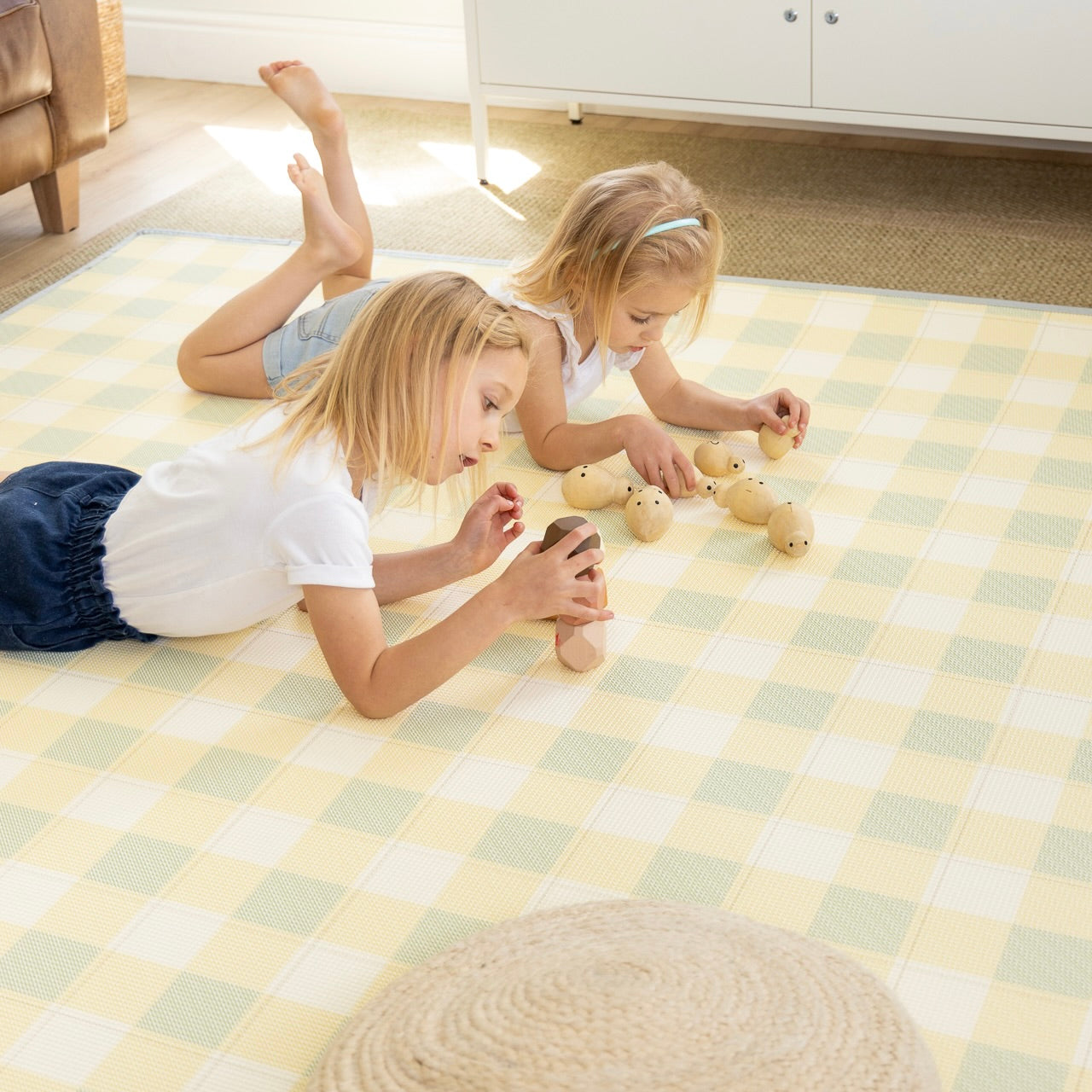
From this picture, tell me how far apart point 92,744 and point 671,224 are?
775mm

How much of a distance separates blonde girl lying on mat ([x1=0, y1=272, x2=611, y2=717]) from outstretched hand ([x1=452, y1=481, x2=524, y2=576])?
18 millimetres

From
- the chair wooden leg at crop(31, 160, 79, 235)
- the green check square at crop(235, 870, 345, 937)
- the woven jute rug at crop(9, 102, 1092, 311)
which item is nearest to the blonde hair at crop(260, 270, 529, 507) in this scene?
the green check square at crop(235, 870, 345, 937)

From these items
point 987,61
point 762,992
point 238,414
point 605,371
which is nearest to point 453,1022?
point 762,992

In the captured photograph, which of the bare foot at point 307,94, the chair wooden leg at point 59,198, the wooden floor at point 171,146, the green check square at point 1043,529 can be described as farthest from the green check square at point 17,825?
the chair wooden leg at point 59,198

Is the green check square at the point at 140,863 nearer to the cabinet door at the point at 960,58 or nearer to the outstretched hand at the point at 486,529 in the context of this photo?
the outstretched hand at the point at 486,529

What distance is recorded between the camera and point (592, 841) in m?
1.05

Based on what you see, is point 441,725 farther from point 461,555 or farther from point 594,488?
point 594,488

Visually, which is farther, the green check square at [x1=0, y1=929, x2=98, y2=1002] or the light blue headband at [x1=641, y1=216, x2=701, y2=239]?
the light blue headband at [x1=641, y1=216, x2=701, y2=239]

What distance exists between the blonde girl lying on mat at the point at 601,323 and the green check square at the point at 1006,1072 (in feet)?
2.43

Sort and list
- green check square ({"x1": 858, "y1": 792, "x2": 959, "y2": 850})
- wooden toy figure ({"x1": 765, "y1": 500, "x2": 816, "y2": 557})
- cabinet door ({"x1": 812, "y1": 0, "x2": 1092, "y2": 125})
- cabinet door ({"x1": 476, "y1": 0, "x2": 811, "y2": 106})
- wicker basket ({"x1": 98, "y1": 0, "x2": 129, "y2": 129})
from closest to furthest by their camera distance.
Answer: green check square ({"x1": 858, "y1": 792, "x2": 959, "y2": 850}), wooden toy figure ({"x1": 765, "y1": 500, "x2": 816, "y2": 557}), cabinet door ({"x1": 812, "y1": 0, "x2": 1092, "y2": 125}), cabinet door ({"x1": 476, "y1": 0, "x2": 811, "y2": 106}), wicker basket ({"x1": 98, "y1": 0, "x2": 129, "y2": 129})

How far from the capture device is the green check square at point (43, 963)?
3.15 feet

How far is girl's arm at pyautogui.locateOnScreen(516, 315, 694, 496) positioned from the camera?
1482 millimetres

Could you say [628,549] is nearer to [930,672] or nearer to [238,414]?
[930,672]

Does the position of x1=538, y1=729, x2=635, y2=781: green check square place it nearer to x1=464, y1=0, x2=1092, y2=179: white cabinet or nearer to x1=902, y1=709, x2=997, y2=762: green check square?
x1=902, y1=709, x2=997, y2=762: green check square
